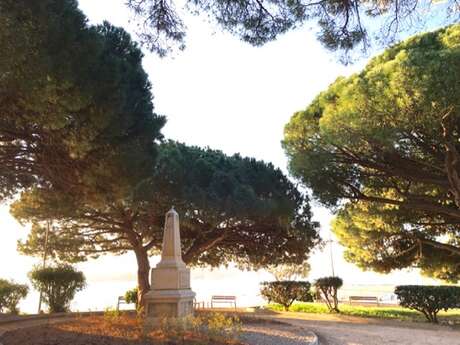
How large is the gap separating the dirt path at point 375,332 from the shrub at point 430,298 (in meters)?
0.95

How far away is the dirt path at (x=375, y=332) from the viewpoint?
796cm

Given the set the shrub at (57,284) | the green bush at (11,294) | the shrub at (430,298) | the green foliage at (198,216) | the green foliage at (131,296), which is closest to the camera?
the shrub at (430,298)

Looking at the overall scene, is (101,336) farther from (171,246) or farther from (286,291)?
(286,291)

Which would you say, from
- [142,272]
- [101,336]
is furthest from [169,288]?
[142,272]

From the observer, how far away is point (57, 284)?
42.2 ft

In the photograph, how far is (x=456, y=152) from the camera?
9.26m

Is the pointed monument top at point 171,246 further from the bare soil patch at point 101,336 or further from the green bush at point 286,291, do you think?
the green bush at point 286,291

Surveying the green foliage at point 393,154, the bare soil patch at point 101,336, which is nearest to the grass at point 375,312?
the green foliage at point 393,154

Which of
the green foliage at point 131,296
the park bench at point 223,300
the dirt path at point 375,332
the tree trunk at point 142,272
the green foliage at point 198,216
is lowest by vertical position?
the dirt path at point 375,332

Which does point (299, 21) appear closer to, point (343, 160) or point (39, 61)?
point (39, 61)

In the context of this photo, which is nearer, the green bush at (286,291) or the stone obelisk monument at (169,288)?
the stone obelisk monument at (169,288)

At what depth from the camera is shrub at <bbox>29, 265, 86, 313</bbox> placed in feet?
41.1

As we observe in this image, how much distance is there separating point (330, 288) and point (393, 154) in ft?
19.5

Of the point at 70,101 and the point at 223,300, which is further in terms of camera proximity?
the point at 223,300
